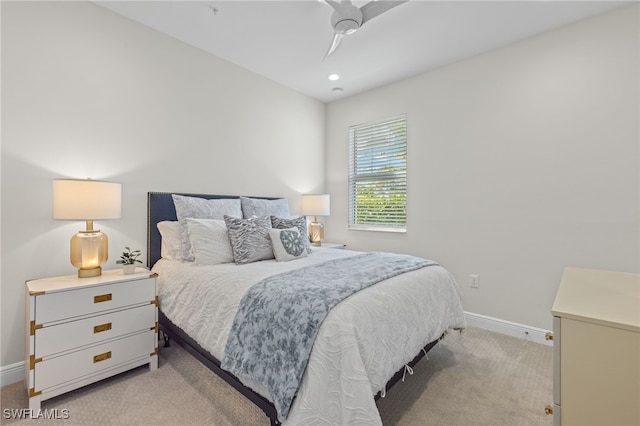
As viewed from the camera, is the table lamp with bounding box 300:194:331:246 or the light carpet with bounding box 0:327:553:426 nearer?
the light carpet with bounding box 0:327:553:426

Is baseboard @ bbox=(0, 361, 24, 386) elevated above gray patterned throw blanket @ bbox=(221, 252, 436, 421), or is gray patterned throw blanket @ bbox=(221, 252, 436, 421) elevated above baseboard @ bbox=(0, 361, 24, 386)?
gray patterned throw blanket @ bbox=(221, 252, 436, 421)

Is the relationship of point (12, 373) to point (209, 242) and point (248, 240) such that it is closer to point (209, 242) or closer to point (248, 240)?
point (209, 242)

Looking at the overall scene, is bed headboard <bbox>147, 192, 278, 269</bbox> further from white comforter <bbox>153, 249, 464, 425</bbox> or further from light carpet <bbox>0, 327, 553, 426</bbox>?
light carpet <bbox>0, 327, 553, 426</bbox>

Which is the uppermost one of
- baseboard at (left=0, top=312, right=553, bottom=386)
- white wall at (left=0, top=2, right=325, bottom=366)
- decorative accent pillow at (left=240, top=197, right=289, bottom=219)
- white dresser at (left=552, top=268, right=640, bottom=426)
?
white wall at (left=0, top=2, right=325, bottom=366)

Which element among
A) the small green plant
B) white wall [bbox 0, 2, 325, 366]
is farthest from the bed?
white wall [bbox 0, 2, 325, 366]

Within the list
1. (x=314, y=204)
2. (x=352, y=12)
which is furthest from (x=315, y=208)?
(x=352, y=12)

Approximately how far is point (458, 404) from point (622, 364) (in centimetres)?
128

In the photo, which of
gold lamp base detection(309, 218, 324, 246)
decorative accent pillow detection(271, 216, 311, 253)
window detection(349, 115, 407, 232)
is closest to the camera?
decorative accent pillow detection(271, 216, 311, 253)

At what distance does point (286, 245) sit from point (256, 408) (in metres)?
1.14

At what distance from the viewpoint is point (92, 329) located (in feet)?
6.11

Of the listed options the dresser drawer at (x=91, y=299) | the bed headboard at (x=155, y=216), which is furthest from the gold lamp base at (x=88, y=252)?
the bed headboard at (x=155, y=216)

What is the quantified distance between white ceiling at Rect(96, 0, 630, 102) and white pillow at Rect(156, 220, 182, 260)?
1746 mm

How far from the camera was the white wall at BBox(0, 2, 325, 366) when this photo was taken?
197 cm

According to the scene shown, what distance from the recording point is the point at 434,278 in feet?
6.82
